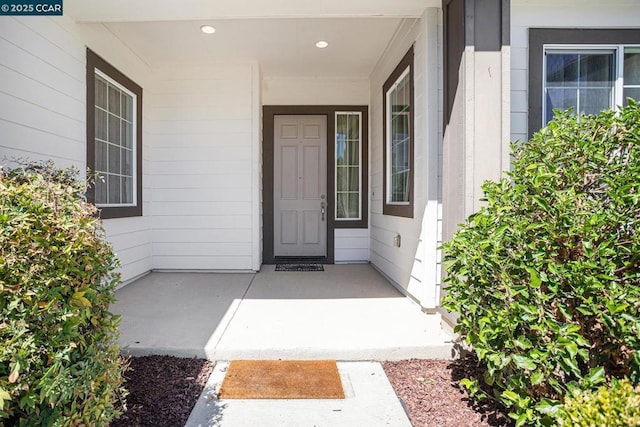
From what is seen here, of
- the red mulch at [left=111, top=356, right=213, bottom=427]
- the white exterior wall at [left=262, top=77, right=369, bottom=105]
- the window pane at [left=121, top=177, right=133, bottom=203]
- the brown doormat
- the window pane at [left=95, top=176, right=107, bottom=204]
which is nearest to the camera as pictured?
the red mulch at [left=111, top=356, right=213, bottom=427]

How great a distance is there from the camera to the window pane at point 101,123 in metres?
3.95

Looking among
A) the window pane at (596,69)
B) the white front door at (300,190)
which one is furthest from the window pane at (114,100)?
the window pane at (596,69)

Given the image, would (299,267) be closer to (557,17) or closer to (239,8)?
(239,8)

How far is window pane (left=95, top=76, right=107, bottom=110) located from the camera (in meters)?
3.95

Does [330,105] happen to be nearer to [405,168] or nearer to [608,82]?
[405,168]

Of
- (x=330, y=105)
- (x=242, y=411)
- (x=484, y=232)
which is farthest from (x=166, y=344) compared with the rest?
(x=330, y=105)

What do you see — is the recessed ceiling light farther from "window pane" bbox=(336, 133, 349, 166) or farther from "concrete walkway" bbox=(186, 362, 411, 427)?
"concrete walkway" bbox=(186, 362, 411, 427)

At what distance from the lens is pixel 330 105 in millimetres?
5695

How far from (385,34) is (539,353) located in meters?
3.68

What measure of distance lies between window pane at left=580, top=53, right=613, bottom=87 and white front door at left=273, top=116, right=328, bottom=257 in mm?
3415

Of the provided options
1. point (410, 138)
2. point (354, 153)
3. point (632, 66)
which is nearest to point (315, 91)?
point (354, 153)

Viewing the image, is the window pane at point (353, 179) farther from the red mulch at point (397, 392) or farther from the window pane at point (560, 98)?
the red mulch at point (397, 392)

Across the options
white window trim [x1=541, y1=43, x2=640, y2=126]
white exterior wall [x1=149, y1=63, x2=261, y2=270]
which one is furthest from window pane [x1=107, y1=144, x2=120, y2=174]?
white window trim [x1=541, y1=43, x2=640, y2=126]

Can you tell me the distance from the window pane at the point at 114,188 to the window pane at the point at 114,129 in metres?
0.41
